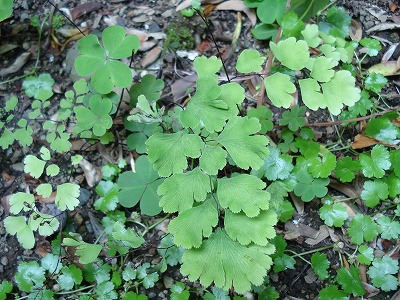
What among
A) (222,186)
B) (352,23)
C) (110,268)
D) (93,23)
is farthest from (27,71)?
(352,23)

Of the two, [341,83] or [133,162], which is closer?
[341,83]

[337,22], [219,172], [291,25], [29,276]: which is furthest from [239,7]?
[29,276]

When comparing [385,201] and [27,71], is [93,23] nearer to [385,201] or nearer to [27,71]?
[27,71]

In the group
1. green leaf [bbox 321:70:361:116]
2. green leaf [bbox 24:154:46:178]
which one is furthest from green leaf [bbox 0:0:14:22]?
green leaf [bbox 321:70:361:116]

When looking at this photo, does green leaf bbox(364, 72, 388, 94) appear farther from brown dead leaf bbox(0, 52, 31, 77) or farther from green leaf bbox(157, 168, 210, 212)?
brown dead leaf bbox(0, 52, 31, 77)

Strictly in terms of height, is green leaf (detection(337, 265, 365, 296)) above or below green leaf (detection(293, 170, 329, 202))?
below

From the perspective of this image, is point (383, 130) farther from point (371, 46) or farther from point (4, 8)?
point (4, 8)
